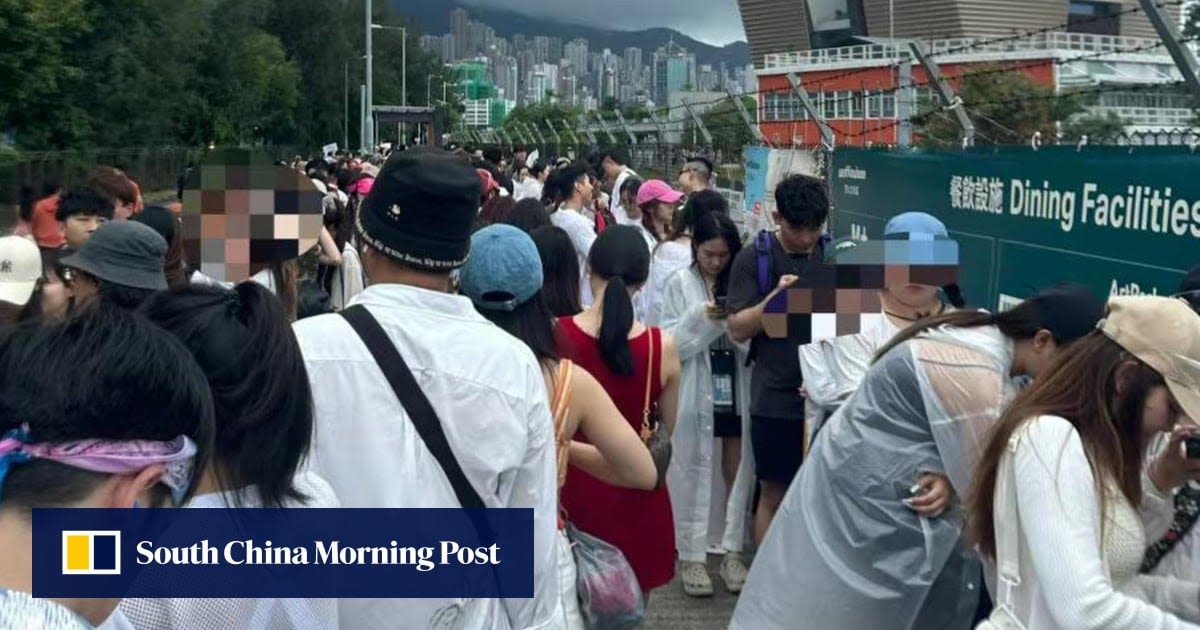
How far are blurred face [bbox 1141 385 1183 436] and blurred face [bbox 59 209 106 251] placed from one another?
433 cm

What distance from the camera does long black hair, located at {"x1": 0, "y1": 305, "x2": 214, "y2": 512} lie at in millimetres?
1430

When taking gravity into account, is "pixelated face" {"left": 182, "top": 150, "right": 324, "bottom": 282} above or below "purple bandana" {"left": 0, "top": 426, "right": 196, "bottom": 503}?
above

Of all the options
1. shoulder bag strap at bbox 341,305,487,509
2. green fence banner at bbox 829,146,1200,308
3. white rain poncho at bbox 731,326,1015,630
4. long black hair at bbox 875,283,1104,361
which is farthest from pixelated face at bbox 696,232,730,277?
shoulder bag strap at bbox 341,305,487,509

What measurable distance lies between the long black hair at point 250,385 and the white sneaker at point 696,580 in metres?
3.83

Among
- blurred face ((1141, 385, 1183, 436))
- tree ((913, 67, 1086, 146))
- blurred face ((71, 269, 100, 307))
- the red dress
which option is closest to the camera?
blurred face ((1141, 385, 1183, 436))

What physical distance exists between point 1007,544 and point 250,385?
1495 mm

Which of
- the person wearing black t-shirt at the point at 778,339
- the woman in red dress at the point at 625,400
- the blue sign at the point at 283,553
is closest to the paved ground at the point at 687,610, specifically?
the person wearing black t-shirt at the point at 778,339

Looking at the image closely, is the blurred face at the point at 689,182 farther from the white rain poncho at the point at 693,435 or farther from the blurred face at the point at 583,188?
the white rain poncho at the point at 693,435

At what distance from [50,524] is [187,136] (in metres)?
55.3

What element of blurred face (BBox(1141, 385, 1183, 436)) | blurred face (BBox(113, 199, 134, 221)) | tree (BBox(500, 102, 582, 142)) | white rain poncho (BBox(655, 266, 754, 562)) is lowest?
white rain poncho (BBox(655, 266, 754, 562))

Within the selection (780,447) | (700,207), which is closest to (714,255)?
(700,207)

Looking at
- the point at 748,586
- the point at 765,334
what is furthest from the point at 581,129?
the point at 748,586

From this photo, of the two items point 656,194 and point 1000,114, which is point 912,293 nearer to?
point 656,194

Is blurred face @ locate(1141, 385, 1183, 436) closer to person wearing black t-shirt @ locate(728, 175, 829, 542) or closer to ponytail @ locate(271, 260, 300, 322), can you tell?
Answer: person wearing black t-shirt @ locate(728, 175, 829, 542)
